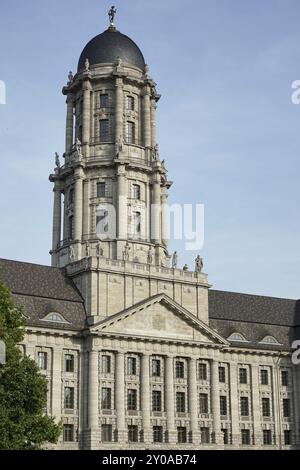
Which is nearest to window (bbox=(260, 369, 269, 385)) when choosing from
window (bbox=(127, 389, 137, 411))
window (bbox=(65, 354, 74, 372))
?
window (bbox=(127, 389, 137, 411))

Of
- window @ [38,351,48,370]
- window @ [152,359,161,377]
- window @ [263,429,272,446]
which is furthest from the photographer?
window @ [263,429,272,446]

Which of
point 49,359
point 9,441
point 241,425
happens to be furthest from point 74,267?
point 9,441

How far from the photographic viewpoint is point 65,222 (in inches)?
3826

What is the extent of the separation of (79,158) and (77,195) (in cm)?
454

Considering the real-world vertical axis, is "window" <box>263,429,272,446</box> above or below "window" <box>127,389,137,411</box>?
below

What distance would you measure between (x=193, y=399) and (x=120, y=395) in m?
8.85

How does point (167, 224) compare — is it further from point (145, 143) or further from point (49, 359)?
point (49, 359)

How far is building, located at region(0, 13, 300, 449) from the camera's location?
8031 centimetres

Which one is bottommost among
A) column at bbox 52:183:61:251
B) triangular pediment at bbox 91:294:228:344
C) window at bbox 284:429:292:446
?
window at bbox 284:429:292:446

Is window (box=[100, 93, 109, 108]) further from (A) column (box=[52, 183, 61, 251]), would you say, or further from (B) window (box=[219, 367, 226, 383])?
(B) window (box=[219, 367, 226, 383])

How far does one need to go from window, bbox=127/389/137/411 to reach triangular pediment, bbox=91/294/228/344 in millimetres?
5839

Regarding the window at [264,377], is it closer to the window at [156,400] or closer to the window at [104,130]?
the window at [156,400]

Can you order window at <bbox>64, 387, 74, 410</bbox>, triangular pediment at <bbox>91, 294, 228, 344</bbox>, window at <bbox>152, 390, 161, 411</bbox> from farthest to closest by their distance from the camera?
1. window at <bbox>152, 390, 161, 411</bbox>
2. triangular pediment at <bbox>91, 294, 228, 344</bbox>
3. window at <bbox>64, 387, 74, 410</bbox>

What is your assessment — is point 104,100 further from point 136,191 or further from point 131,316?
point 131,316
